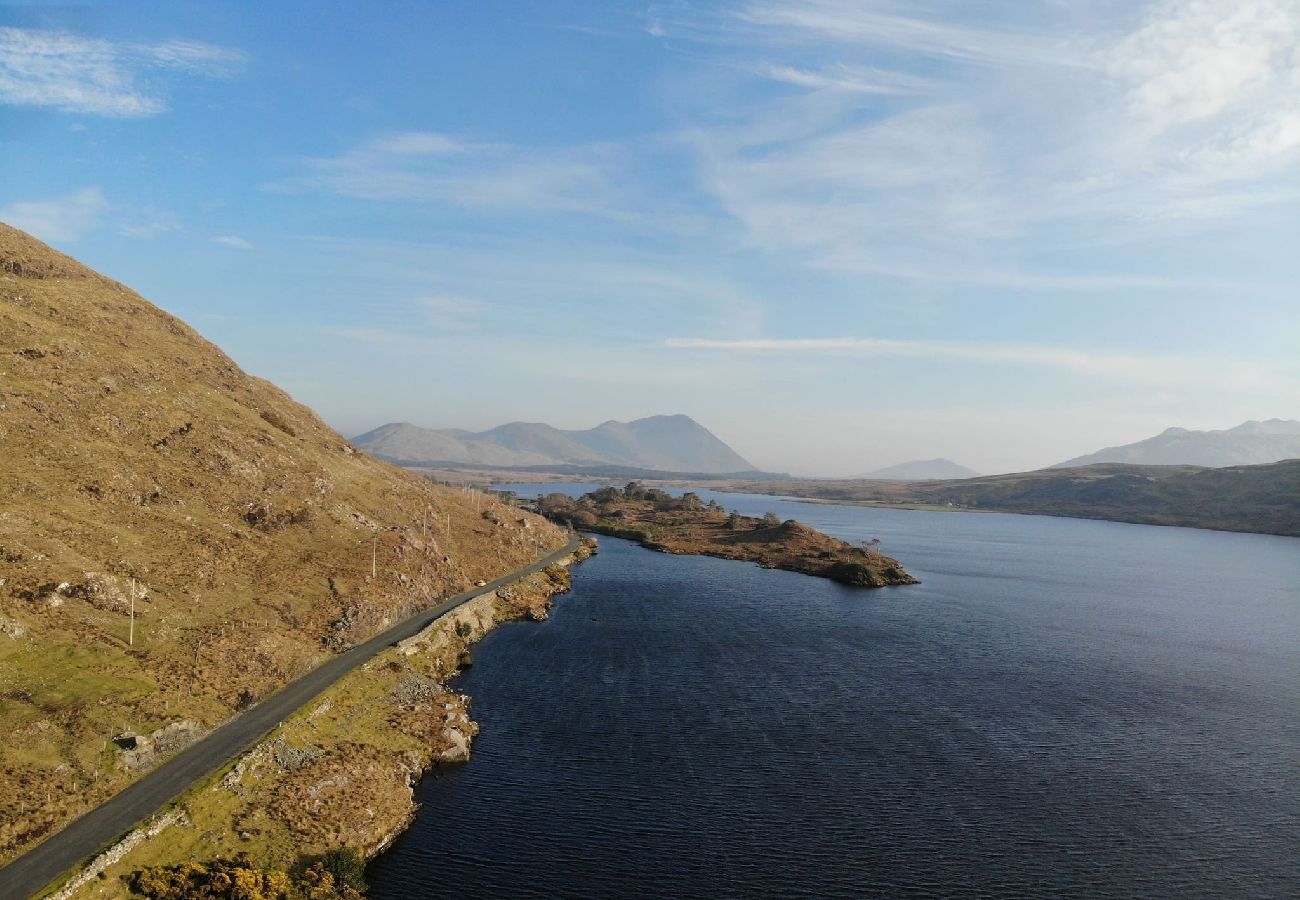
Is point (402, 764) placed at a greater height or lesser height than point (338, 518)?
lesser

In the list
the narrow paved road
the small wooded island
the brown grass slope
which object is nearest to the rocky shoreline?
the narrow paved road

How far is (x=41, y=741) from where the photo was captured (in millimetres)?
35375

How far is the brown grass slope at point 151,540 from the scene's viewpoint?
3959 cm

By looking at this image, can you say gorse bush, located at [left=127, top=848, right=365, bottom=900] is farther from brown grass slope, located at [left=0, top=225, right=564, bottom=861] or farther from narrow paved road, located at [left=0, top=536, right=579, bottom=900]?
brown grass slope, located at [left=0, top=225, right=564, bottom=861]

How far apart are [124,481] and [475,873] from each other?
57.0m

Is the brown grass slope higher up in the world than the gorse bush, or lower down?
higher up

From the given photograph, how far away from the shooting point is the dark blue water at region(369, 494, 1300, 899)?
35938 mm

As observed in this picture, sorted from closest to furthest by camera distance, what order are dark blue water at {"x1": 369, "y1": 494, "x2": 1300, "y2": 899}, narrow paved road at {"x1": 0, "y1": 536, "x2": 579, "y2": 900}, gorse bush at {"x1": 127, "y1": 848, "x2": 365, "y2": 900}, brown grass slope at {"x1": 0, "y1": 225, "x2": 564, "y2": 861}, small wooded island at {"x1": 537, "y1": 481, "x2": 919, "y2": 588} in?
narrow paved road at {"x1": 0, "y1": 536, "x2": 579, "y2": 900} → gorse bush at {"x1": 127, "y1": 848, "x2": 365, "y2": 900} → dark blue water at {"x1": 369, "y1": 494, "x2": 1300, "y2": 899} → brown grass slope at {"x1": 0, "y1": 225, "x2": 564, "y2": 861} → small wooded island at {"x1": 537, "y1": 481, "x2": 919, "y2": 588}

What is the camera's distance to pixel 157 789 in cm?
3591

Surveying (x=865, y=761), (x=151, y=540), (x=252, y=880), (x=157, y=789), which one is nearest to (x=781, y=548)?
A: (x=865, y=761)

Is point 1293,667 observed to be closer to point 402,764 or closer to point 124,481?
point 402,764

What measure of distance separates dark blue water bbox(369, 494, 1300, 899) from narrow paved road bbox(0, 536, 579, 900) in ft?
38.8

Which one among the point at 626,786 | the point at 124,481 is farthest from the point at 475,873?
the point at 124,481

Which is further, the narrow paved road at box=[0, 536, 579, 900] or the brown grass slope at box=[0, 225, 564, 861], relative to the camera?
the brown grass slope at box=[0, 225, 564, 861]
